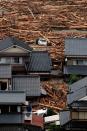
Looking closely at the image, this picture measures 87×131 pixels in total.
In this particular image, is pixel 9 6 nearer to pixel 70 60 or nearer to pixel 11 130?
pixel 70 60

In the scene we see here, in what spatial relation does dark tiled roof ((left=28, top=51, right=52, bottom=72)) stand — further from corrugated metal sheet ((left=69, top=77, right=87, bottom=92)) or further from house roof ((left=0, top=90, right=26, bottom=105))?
house roof ((left=0, top=90, right=26, bottom=105))

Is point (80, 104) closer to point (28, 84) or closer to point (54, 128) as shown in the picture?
point (54, 128)

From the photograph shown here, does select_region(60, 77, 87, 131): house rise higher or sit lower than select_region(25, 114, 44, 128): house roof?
higher

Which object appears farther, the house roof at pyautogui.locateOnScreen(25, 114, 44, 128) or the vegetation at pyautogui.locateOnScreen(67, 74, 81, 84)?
the vegetation at pyautogui.locateOnScreen(67, 74, 81, 84)

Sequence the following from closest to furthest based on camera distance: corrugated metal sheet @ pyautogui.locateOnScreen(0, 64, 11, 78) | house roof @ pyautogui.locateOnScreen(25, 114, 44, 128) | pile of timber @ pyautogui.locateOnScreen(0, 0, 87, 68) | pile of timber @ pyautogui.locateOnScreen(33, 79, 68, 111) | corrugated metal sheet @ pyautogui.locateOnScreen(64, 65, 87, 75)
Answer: house roof @ pyautogui.locateOnScreen(25, 114, 44, 128)
pile of timber @ pyautogui.locateOnScreen(33, 79, 68, 111)
corrugated metal sheet @ pyautogui.locateOnScreen(0, 64, 11, 78)
corrugated metal sheet @ pyautogui.locateOnScreen(64, 65, 87, 75)
pile of timber @ pyautogui.locateOnScreen(0, 0, 87, 68)

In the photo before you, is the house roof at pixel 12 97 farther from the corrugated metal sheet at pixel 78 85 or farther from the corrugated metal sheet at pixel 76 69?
the corrugated metal sheet at pixel 76 69

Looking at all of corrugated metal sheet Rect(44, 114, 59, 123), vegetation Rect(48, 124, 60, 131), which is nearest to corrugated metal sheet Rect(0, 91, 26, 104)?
corrugated metal sheet Rect(44, 114, 59, 123)
